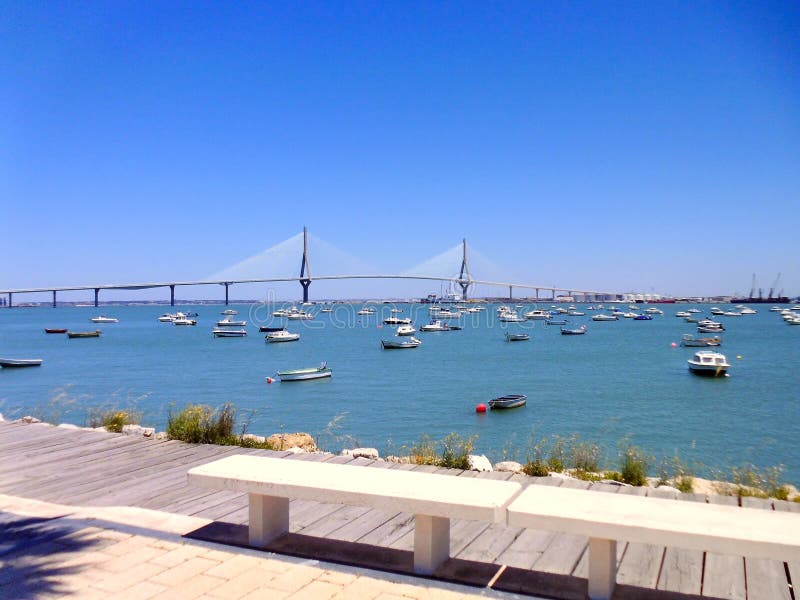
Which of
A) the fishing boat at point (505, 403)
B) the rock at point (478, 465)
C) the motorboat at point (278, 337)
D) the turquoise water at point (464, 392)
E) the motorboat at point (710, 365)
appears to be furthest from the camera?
the motorboat at point (278, 337)

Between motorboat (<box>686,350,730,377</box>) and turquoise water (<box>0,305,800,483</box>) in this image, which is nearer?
turquoise water (<box>0,305,800,483</box>)

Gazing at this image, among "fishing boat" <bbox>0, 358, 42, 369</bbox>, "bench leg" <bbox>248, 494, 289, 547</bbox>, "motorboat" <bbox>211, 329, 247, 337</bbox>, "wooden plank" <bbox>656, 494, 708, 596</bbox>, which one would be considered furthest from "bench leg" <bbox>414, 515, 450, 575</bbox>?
"motorboat" <bbox>211, 329, 247, 337</bbox>

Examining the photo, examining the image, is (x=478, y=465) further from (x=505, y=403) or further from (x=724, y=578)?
(x=505, y=403)

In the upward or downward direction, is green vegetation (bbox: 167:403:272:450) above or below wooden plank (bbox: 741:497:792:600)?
below

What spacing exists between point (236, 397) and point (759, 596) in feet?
83.6

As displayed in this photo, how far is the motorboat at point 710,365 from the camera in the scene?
32781mm

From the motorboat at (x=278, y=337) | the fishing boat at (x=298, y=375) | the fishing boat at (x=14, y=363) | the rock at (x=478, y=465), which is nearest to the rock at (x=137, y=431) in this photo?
the rock at (x=478, y=465)

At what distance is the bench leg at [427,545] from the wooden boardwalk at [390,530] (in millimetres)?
121

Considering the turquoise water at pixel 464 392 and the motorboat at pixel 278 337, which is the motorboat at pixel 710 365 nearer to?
the turquoise water at pixel 464 392

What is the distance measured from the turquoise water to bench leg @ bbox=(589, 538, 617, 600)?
858 cm

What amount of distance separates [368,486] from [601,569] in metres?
1.27

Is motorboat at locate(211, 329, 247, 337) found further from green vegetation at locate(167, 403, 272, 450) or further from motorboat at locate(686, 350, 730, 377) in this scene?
green vegetation at locate(167, 403, 272, 450)

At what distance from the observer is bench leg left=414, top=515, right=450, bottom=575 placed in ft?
11.6

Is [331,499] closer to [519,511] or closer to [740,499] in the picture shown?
[519,511]
